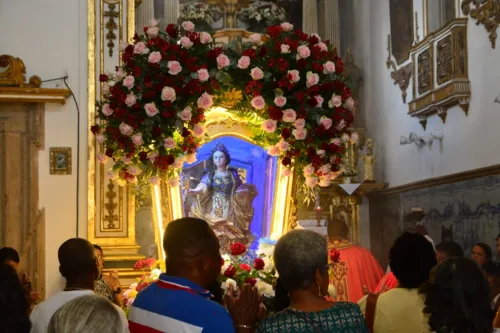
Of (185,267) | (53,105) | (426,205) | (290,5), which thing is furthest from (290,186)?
(290,5)

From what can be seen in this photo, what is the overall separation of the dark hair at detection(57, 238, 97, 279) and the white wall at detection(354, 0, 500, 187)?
6.10 m

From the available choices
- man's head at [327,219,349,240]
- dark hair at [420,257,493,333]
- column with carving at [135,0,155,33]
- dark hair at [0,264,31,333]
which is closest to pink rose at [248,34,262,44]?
man's head at [327,219,349,240]

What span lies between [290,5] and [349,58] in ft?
5.71

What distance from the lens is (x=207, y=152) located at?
27.5 feet

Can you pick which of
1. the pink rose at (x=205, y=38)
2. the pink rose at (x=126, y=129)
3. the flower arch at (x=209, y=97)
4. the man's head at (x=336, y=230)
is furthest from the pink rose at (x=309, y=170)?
the man's head at (x=336, y=230)

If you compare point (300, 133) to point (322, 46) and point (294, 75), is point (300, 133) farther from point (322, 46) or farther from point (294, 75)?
point (322, 46)

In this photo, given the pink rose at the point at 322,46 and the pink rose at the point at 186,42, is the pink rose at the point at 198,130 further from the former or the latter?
the pink rose at the point at 322,46

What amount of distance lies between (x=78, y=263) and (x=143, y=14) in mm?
10146

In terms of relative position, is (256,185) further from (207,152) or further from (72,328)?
(72,328)

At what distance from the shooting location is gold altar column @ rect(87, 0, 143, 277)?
29.8 feet

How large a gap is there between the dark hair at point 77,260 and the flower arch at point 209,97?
262cm

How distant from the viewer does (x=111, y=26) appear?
934 cm

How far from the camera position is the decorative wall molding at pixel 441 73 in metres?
10.4

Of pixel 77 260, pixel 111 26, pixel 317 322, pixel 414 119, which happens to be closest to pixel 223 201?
pixel 111 26
